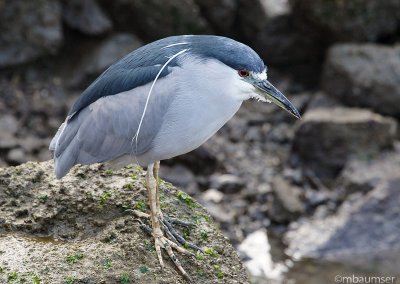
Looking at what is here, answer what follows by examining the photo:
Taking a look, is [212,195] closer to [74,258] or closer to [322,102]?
[322,102]

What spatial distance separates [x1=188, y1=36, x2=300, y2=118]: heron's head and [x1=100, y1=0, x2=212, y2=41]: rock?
4710mm

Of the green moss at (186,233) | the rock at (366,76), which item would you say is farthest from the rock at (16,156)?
the green moss at (186,233)

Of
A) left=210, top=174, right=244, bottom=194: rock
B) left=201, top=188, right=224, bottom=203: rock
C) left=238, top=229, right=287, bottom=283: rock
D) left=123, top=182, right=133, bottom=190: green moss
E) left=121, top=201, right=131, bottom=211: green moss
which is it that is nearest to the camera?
left=121, top=201, right=131, bottom=211: green moss

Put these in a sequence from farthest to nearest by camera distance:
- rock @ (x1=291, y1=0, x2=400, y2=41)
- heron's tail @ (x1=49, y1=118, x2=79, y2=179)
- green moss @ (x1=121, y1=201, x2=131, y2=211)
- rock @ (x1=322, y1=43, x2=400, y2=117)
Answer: rock @ (x1=291, y1=0, x2=400, y2=41)
rock @ (x1=322, y1=43, x2=400, y2=117)
green moss @ (x1=121, y1=201, x2=131, y2=211)
heron's tail @ (x1=49, y1=118, x2=79, y2=179)

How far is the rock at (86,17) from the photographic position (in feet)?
26.4

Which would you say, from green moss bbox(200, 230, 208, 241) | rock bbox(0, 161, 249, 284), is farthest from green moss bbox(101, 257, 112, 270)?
green moss bbox(200, 230, 208, 241)

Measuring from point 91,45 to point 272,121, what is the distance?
202 cm

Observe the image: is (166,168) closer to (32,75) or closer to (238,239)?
(238,239)

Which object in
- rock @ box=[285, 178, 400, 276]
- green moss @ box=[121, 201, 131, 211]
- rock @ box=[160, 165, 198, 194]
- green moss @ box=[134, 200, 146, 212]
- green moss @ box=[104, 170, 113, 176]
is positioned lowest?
green moss @ box=[121, 201, 131, 211]

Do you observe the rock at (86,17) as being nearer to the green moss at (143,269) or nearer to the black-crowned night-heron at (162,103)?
the black-crowned night-heron at (162,103)

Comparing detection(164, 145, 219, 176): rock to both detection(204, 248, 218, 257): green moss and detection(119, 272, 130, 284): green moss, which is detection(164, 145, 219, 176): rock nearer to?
detection(204, 248, 218, 257): green moss

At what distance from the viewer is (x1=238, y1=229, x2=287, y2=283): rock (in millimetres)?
6139

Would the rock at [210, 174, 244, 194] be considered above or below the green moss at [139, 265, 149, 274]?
above

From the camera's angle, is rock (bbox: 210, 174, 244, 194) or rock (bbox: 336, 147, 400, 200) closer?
rock (bbox: 336, 147, 400, 200)
